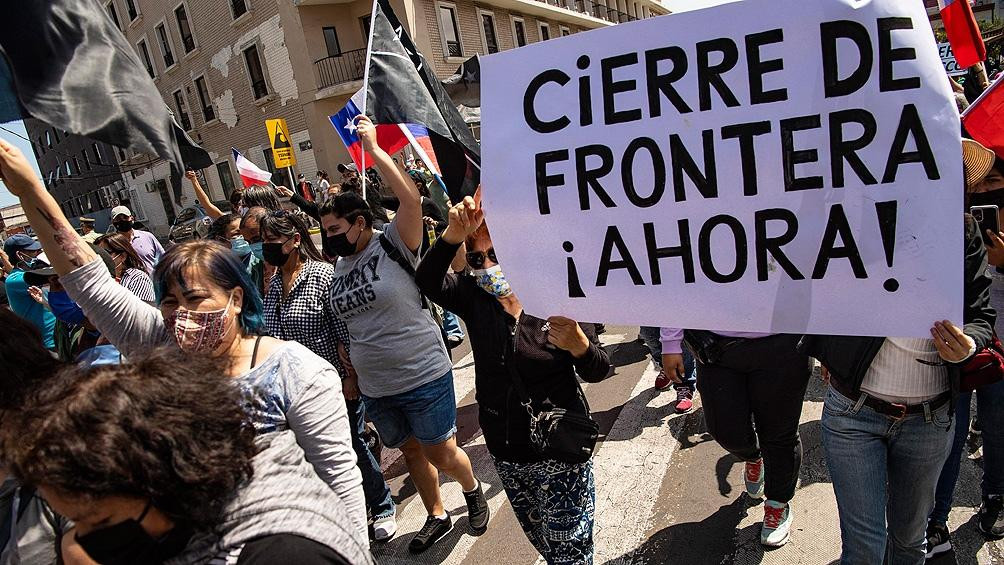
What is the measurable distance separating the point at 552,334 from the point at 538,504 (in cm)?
80

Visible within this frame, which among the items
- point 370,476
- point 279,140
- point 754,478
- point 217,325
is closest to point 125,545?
point 217,325

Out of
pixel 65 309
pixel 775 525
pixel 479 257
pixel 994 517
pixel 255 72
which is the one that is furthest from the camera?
pixel 255 72

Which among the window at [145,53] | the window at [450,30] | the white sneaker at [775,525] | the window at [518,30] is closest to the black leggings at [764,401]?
the white sneaker at [775,525]

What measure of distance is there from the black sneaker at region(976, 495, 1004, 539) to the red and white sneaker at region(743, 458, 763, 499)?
3.04 feet

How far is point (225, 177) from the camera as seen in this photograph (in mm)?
27250

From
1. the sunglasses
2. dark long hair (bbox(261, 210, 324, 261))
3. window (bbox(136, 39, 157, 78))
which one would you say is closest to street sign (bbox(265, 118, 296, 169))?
dark long hair (bbox(261, 210, 324, 261))

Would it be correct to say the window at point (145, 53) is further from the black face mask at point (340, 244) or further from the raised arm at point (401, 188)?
the raised arm at point (401, 188)

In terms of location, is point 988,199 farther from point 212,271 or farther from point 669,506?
point 212,271

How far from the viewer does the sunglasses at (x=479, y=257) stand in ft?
8.18

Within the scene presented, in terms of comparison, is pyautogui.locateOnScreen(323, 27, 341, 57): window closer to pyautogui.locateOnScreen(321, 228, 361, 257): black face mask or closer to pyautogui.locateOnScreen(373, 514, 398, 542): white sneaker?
pyautogui.locateOnScreen(321, 228, 361, 257): black face mask

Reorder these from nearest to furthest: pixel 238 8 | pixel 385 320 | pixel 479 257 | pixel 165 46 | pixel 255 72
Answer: pixel 479 257, pixel 385 320, pixel 238 8, pixel 255 72, pixel 165 46

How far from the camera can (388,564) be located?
129 inches

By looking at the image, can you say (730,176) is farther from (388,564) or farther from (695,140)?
(388,564)

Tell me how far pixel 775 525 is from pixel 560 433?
137cm
